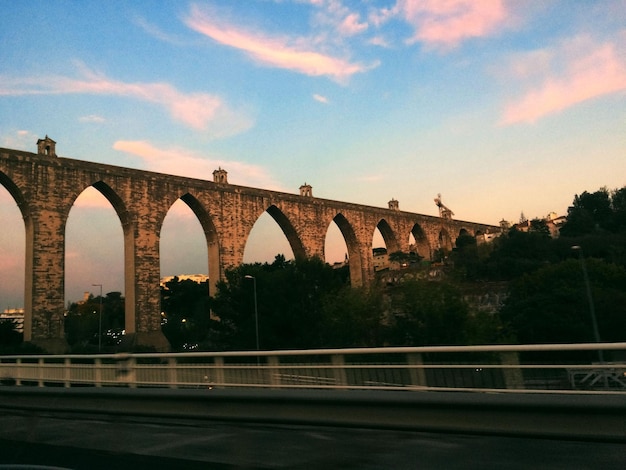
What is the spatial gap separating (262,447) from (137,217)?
34092 mm

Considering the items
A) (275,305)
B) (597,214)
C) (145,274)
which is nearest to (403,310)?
(275,305)

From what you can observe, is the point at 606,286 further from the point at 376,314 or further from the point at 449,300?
the point at 376,314

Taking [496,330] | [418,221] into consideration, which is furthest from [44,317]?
[418,221]

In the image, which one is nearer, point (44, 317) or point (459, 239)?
point (44, 317)

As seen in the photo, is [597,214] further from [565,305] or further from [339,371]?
[339,371]

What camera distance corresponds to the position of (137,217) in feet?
116

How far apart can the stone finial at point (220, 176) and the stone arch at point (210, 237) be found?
9.49 feet

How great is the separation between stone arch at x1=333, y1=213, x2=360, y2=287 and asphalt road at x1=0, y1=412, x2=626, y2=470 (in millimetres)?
46267

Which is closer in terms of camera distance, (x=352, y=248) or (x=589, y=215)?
(x=352, y=248)

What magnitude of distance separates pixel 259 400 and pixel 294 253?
43.4m

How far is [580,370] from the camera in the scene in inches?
239

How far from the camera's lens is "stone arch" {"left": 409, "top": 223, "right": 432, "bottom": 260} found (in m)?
59.7

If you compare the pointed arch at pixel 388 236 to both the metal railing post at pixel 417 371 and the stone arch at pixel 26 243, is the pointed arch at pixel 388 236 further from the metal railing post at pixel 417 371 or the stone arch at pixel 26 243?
the metal railing post at pixel 417 371

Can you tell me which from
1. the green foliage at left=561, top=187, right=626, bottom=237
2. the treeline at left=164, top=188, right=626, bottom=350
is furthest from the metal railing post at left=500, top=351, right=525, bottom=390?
the green foliage at left=561, top=187, right=626, bottom=237
